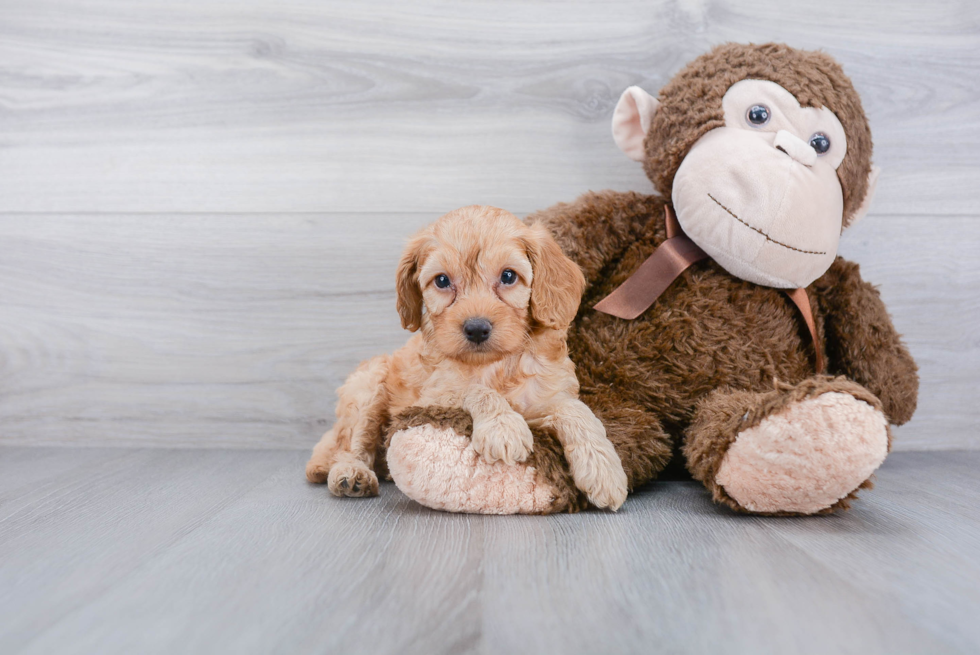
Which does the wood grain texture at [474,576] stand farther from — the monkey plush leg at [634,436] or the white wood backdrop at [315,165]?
the white wood backdrop at [315,165]

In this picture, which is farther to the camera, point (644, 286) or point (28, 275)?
point (28, 275)

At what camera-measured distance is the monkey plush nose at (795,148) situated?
4.50 ft

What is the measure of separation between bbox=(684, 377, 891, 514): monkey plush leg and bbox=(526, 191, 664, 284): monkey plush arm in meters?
0.48

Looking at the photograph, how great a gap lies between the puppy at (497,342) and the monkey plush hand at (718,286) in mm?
70

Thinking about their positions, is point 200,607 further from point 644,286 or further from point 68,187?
point 68,187

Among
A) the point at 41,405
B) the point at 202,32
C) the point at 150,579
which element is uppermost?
the point at 202,32

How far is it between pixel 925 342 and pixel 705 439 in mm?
1051

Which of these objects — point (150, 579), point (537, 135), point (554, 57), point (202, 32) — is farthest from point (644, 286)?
point (202, 32)

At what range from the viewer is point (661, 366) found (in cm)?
147

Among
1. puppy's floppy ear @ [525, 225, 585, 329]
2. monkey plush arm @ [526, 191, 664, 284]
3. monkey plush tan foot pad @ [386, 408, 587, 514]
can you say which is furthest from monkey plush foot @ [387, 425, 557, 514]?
monkey plush arm @ [526, 191, 664, 284]

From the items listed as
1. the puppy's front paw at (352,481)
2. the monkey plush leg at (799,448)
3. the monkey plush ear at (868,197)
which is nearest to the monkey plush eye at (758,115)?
the monkey plush ear at (868,197)

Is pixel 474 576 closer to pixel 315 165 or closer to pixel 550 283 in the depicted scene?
pixel 550 283

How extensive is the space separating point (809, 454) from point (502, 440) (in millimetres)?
515

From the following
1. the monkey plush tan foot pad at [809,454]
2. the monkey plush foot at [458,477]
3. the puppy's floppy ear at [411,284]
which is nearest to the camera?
the monkey plush tan foot pad at [809,454]
